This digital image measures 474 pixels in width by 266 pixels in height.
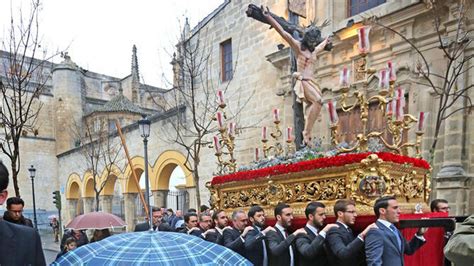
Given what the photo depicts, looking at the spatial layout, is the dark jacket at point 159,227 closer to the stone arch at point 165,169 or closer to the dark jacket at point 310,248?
the dark jacket at point 310,248

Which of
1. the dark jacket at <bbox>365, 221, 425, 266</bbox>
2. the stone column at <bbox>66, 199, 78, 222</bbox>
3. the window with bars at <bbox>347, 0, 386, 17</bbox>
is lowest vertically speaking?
the stone column at <bbox>66, 199, 78, 222</bbox>

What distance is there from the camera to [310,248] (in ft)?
13.2

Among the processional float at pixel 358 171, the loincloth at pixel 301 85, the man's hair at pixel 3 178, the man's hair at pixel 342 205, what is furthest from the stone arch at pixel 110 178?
the man's hair at pixel 3 178

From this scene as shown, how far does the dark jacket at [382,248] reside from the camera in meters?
3.50

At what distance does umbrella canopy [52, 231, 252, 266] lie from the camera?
6.73 ft

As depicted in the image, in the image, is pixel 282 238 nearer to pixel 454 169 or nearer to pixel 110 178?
pixel 454 169

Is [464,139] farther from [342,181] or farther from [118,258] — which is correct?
[118,258]

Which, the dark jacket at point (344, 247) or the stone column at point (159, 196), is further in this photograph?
the stone column at point (159, 196)

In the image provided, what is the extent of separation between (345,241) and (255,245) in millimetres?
1132

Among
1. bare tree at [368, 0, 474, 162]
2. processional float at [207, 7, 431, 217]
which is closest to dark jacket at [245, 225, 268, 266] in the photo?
processional float at [207, 7, 431, 217]

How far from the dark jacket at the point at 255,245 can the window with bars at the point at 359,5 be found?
807 centimetres

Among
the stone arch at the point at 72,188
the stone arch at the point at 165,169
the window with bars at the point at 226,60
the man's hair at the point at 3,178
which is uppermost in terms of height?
the window with bars at the point at 226,60

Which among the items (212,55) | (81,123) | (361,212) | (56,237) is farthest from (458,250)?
(81,123)

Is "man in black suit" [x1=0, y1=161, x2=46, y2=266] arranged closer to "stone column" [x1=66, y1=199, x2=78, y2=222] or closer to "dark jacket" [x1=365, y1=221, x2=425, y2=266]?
"dark jacket" [x1=365, y1=221, x2=425, y2=266]
